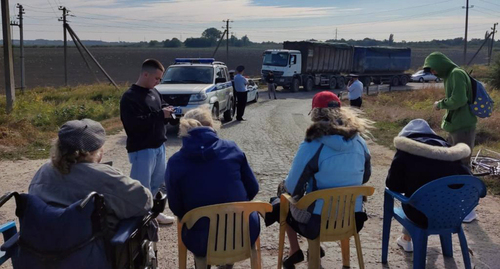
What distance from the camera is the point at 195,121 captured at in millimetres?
3396

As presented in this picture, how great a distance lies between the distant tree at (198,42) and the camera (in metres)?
138

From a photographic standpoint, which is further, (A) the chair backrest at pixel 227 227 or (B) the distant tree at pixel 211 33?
(B) the distant tree at pixel 211 33

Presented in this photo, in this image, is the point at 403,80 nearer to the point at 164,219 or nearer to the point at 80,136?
the point at 164,219

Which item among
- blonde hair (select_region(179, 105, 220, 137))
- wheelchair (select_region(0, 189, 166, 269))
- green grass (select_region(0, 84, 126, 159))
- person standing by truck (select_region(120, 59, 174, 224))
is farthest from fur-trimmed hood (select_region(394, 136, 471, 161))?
green grass (select_region(0, 84, 126, 159))

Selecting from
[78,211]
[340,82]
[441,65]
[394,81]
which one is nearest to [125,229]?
[78,211]

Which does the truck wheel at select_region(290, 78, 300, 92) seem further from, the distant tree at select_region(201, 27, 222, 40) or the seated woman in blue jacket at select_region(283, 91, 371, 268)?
the distant tree at select_region(201, 27, 222, 40)

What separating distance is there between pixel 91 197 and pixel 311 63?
27843mm

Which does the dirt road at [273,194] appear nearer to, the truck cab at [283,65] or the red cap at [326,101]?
the red cap at [326,101]

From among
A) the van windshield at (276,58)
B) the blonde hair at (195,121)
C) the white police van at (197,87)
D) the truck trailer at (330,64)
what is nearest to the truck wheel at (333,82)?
the truck trailer at (330,64)

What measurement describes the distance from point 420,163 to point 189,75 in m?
9.99

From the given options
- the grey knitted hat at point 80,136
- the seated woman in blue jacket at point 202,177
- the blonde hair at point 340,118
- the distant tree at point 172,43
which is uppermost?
the distant tree at point 172,43

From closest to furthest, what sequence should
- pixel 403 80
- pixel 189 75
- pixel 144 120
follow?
1. pixel 144 120
2. pixel 189 75
3. pixel 403 80

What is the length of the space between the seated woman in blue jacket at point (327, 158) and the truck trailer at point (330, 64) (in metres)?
24.4

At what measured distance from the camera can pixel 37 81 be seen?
3838 centimetres
